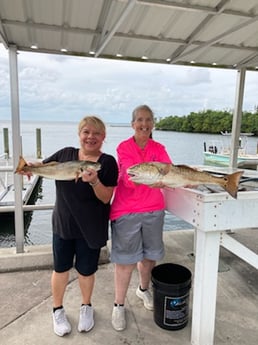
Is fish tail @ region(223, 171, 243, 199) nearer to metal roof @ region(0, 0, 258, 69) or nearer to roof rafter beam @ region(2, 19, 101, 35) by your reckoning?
metal roof @ region(0, 0, 258, 69)

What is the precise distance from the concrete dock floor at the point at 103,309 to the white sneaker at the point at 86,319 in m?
0.03

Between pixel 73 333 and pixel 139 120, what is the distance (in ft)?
5.00

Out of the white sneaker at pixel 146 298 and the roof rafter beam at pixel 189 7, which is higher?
the roof rafter beam at pixel 189 7

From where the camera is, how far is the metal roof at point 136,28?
7.11 ft

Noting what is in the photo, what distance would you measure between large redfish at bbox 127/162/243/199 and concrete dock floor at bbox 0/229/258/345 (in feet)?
3.70

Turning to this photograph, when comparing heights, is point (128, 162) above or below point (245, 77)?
below

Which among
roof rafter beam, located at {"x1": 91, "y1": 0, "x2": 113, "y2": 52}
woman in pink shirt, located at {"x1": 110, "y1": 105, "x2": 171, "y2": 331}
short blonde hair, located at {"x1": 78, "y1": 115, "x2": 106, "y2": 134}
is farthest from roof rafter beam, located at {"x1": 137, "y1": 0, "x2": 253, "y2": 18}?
short blonde hair, located at {"x1": 78, "y1": 115, "x2": 106, "y2": 134}

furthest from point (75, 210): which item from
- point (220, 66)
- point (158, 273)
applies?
point (220, 66)

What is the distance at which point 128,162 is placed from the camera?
77.7 inches

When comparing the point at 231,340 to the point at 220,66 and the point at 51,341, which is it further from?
the point at 220,66

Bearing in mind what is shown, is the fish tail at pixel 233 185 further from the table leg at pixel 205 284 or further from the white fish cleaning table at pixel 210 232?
the table leg at pixel 205 284

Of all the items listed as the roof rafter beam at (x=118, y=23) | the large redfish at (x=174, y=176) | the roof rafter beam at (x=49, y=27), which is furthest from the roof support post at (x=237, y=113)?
the large redfish at (x=174, y=176)

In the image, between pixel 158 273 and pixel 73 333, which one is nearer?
pixel 73 333

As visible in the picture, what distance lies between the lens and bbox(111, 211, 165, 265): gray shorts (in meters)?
1.99
